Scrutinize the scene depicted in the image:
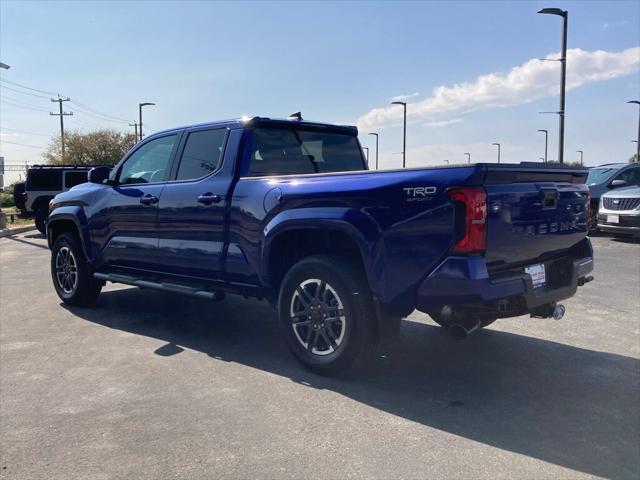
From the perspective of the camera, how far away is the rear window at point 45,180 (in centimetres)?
1755

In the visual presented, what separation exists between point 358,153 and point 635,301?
155 inches

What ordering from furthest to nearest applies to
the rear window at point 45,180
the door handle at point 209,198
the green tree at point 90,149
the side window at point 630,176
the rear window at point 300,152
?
1. the green tree at point 90,149
2. the rear window at point 45,180
3. the side window at point 630,176
4. the rear window at point 300,152
5. the door handle at point 209,198

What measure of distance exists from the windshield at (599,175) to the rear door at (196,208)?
39.4 feet

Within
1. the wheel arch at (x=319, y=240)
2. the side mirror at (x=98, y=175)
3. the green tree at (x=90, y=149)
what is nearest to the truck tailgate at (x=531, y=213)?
the wheel arch at (x=319, y=240)

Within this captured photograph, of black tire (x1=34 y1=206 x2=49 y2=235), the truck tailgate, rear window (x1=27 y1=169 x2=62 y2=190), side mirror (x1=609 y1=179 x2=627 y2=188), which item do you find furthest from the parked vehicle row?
black tire (x1=34 y1=206 x2=49 y2=235)

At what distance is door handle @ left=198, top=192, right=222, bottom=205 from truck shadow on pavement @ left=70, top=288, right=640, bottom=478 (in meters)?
1.33

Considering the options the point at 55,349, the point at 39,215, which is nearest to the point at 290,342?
the point at 55,349

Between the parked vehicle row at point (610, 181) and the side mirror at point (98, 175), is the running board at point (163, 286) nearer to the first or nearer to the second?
the side mirror at point (98, 175)

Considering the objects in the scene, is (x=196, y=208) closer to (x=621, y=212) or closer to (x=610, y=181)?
(x=621, y=212)

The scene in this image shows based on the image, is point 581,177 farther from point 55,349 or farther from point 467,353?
point 55,349

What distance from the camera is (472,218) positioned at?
3.34 m

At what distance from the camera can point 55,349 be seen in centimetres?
501

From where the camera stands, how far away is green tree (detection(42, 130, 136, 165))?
55166mm

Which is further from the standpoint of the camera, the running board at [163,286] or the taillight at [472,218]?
the running board at [163,286]
